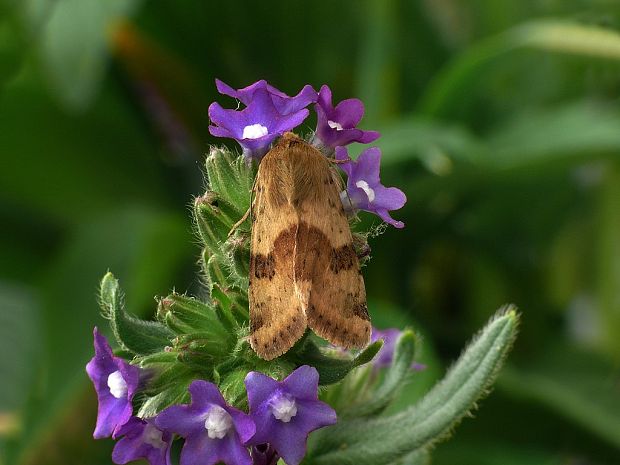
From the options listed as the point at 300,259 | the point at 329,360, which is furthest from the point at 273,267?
the point at 329,360

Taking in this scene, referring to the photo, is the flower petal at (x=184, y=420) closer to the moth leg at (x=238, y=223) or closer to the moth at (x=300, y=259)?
the moth at (x=300, y=259)

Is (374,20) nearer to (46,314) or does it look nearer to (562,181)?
(562,181)

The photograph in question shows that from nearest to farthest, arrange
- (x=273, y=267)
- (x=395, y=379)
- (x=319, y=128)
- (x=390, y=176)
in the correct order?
Result: (x=273, y=267)
(x=319, y=128)
(x=395, y=379)
(x=390, y=176)

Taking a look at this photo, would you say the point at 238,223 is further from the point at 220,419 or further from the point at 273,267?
the point at 220,419

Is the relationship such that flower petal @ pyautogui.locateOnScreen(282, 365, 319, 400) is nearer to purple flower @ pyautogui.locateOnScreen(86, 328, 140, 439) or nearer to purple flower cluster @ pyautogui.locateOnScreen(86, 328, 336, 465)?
purple flower cluster @ pyautogui.locateOnScreen(86, 328, 336, 465)

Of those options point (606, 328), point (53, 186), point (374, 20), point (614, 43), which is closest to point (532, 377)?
point (606, 328)
